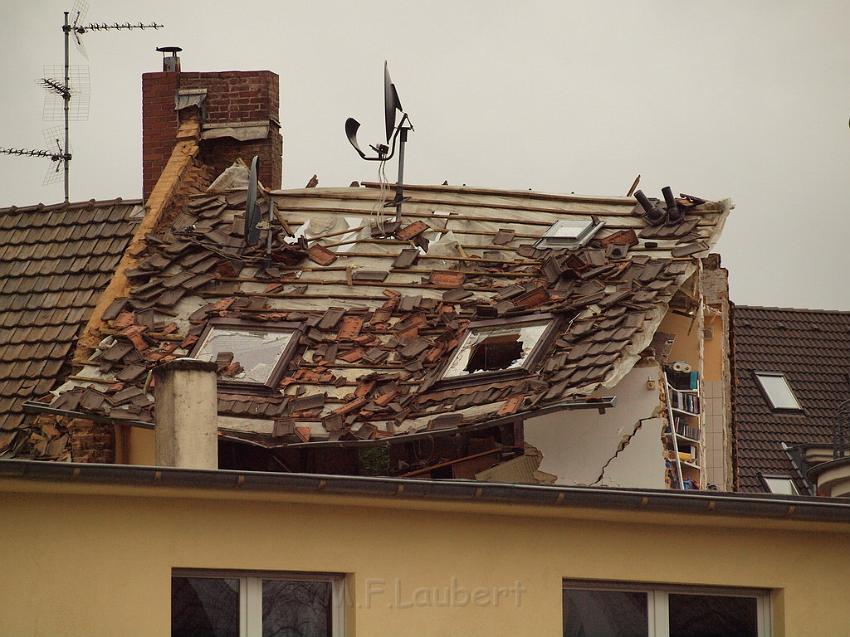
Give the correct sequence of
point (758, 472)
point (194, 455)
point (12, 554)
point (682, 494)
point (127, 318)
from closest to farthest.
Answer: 1. point (12, 554)
2. point (682, 494)
3. point (194, 455)
4. point (127, 318)
5. point (758, 472)

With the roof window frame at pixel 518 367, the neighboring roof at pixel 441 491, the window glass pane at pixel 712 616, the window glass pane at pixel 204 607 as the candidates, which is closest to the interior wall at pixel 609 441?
the roof window frame at pixel 518 367

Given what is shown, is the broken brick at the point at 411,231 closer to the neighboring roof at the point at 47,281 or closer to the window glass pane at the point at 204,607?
the neighboring roof at the point at 47,281

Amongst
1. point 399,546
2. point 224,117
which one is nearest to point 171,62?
point 224,117

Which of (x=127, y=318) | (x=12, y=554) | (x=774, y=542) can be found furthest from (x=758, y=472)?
(x=12, y=554)

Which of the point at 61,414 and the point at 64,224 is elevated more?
the point at 64,224

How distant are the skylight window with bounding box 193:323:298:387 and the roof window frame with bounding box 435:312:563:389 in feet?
5.19

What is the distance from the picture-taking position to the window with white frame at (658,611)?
497 inches

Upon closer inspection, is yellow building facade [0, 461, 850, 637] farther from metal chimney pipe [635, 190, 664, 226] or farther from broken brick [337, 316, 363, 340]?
metal chimney pipe [635, 190, 664, 226]

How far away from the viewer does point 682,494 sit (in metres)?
12.3

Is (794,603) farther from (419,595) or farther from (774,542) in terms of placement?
(419,595)

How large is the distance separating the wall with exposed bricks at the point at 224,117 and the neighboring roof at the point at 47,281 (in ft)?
3.24

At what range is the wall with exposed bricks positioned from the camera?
20.9 m

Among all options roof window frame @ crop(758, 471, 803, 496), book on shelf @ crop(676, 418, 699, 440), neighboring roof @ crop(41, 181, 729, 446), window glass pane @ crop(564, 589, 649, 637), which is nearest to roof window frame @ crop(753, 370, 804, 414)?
roof window frame @ crop(758, 471, 803, 496)

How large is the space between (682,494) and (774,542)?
1.02m
